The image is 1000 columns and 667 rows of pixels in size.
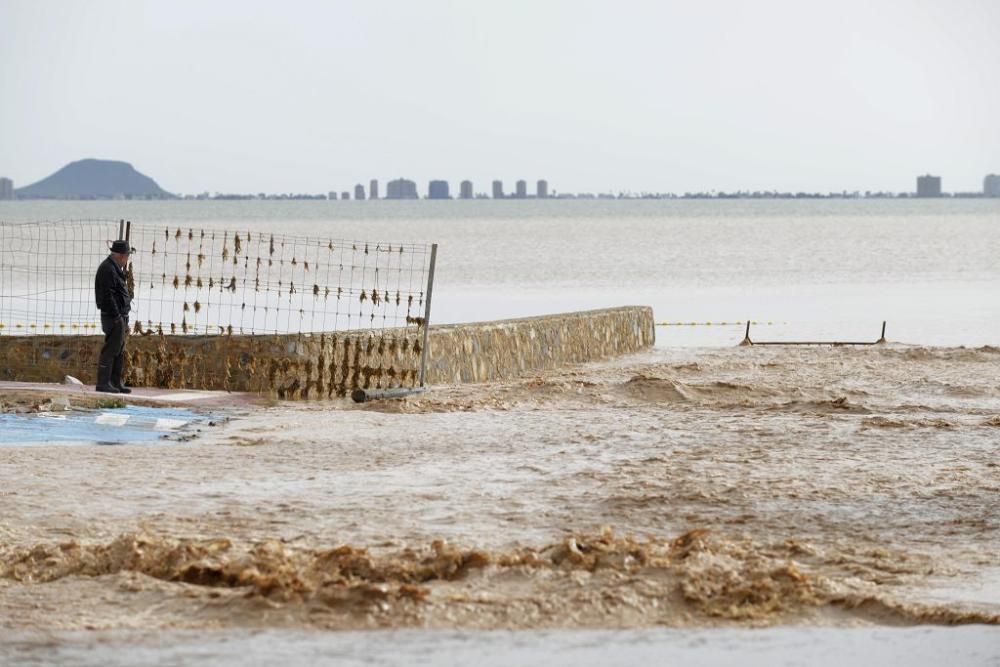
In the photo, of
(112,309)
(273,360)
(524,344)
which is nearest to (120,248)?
(112,309)

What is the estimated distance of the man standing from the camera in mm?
15812

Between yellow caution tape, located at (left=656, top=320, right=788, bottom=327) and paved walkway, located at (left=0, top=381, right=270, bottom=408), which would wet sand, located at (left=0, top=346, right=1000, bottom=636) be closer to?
paved walkway, located at (left=0, top=381, right=270, bottom=408)

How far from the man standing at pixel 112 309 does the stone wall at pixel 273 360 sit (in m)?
0.98

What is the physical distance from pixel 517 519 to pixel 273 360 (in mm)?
7118

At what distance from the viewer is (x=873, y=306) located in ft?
137

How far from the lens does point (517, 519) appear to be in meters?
9.92

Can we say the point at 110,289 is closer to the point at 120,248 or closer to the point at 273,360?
the point at 120,248

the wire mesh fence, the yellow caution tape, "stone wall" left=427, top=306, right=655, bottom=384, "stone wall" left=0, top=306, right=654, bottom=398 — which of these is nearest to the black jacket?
the wire mesh fence

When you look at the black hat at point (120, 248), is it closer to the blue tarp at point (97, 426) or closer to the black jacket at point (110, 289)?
the black jacket at point (110, 289)

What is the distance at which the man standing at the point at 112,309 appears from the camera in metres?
15.8

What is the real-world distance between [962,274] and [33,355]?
1922 inches

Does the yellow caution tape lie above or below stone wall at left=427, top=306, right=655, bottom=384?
below

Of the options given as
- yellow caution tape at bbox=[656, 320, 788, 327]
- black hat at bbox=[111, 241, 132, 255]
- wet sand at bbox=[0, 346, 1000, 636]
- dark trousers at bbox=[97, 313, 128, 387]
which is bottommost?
yellow caution tape at bbox=[656, 320, 788, 327]

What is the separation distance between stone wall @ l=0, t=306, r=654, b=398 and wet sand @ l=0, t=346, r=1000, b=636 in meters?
0.85
